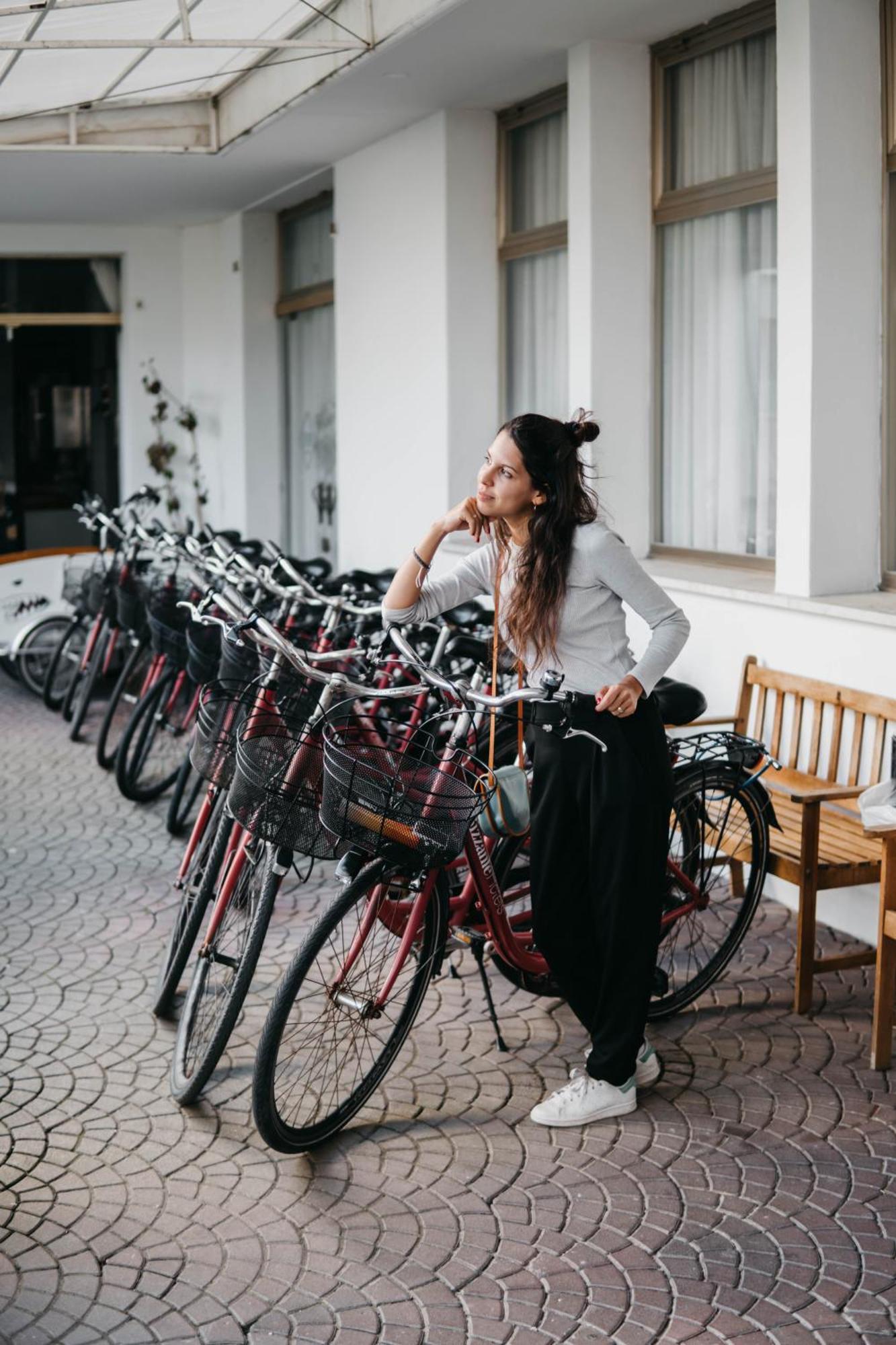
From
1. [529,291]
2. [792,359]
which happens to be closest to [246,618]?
[792,359]

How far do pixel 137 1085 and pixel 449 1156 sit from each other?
0.92 metres

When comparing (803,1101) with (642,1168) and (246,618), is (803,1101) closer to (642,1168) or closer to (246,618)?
(642,1168)

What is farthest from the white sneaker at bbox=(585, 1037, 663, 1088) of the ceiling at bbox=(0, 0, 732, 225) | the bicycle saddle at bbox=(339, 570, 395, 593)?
the ceiling at bbox=(0, 0, 732, 225)

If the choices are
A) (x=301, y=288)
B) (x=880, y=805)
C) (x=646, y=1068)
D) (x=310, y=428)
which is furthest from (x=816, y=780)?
(x=301, y=288)

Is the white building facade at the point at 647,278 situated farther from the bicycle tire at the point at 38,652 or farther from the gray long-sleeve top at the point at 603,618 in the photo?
the bicycle tire at the point at 38,652

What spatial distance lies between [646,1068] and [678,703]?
1.05 m

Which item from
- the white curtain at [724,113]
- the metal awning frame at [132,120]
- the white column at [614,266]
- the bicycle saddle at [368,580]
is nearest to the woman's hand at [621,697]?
the white column at [614,266]

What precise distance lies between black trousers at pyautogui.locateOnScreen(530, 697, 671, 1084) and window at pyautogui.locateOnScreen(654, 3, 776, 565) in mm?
2728

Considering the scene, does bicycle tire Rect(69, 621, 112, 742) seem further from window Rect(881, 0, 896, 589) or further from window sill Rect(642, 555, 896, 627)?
window Rect(881, 0, 896, 589)

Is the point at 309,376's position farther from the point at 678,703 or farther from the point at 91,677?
the point at 678,703

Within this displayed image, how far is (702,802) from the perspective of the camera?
439 centimetres

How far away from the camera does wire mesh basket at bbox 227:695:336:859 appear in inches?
141

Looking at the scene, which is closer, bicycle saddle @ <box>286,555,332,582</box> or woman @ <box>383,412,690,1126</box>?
woman @ <box>383,412,690,1126</box>

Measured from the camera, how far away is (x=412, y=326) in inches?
332
